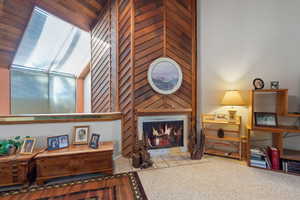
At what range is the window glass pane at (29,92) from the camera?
11.9 ft

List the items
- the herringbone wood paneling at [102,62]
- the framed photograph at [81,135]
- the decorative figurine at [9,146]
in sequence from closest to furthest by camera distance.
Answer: the decorative figurine at [9,146]
the framed photograph at [81,135]
the herringbone wood paneling at [102,62]

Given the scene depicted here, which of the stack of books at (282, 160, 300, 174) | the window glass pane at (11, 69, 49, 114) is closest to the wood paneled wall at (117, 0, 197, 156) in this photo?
the stack of books at (282, 160, 300, 174)

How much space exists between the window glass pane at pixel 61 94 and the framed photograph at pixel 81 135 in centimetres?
287

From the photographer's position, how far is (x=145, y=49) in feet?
9.55

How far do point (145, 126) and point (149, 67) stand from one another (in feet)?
4.18

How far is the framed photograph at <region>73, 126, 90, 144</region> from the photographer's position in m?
2.38

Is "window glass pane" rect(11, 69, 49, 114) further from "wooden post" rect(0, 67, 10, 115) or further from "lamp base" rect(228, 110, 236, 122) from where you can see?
"lamp base" rect(228, 110, 236, 122)

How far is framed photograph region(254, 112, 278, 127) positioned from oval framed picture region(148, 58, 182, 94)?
5.25 feet

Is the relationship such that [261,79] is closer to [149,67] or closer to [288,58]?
[288,58]

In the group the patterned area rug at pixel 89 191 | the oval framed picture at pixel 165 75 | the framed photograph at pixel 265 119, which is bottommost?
the patterned area rug at pixel 89 191

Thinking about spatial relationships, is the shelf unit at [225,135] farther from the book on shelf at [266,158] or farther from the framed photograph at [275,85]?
the framed photograph at [275,85]

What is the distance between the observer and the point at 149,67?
289 centimetres

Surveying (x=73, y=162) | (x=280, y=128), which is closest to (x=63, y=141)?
(x=73, y=162)

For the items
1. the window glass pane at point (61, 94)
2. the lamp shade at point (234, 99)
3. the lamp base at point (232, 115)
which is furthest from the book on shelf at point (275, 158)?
the window glass pane at point (61, 94)
